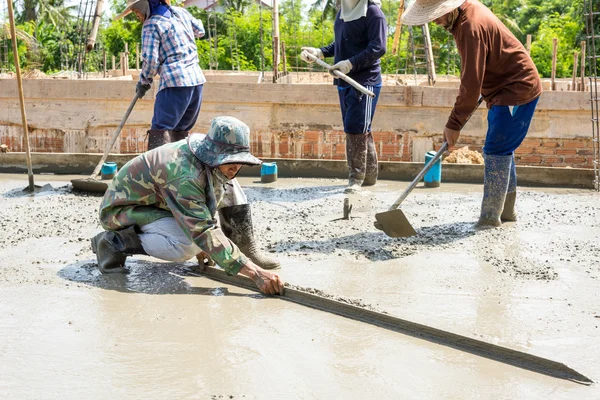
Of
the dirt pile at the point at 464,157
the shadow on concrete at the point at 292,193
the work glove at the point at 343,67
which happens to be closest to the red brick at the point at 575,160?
the dirt pile at the point at 464,157

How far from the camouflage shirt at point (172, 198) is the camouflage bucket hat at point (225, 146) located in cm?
10

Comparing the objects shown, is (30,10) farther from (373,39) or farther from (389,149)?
(373,39)

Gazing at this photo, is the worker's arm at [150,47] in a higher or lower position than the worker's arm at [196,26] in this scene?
lower

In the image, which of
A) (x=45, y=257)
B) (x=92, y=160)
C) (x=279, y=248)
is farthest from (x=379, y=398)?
(x=92, y=160)

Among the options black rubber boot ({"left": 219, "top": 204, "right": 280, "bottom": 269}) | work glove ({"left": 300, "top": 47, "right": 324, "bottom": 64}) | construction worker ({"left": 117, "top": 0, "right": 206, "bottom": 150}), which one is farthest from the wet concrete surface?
work glove ({"left": 300, "top": 47, "right": 324, "bottom": 64})

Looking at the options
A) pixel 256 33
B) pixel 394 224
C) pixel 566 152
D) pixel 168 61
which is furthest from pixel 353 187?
pixel 256 33

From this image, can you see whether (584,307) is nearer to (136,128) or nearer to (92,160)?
(92,160)

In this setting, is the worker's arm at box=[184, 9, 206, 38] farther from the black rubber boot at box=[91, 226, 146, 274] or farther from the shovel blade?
the black rubber boot at box=[91, 226, 146, 274]

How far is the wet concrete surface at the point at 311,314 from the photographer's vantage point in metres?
3.02

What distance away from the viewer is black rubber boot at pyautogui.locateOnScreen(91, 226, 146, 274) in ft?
14.3

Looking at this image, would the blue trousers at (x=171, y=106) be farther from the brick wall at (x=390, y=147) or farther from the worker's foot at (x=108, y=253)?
the brick wall at (x=390, y=147)

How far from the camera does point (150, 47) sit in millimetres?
6203

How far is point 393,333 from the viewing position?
360 centimetres

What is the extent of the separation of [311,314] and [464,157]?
590 centimetres
